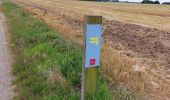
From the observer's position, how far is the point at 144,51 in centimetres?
1346

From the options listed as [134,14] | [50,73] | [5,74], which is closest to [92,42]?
[50,73]

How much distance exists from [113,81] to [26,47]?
481cm

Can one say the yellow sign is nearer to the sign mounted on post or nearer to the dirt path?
the sign mounted on post

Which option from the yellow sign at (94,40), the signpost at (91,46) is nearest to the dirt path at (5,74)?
the signpost at (91,46)

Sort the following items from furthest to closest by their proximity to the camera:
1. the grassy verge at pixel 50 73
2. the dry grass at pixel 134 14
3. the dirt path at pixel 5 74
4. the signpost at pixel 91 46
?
the dry grass at pixel 134 14
the dirt path at pixel 5 74
the grassy verge at pixel 50 73
the signpost at pixel 91 46

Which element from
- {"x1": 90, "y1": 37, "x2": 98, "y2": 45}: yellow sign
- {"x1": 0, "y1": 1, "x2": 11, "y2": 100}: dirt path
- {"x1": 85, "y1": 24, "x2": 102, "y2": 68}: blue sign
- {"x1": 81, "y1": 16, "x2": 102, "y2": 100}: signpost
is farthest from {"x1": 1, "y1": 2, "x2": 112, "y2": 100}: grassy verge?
{"x1": 90, "y1": 37, "x2": 98, "y2": 45}: yellow sign

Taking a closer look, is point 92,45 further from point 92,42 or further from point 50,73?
point 50,73

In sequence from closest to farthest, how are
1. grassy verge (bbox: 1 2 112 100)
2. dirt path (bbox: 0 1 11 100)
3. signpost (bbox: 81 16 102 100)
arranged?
signpost (bbox: 81 16 102 100)
grassy verge (bbox: 1 2 112 100)
dirt path (bbox: 0 1 11 100)

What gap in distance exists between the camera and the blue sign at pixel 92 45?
573 centimetres

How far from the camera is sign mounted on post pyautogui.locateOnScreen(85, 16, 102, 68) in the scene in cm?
572

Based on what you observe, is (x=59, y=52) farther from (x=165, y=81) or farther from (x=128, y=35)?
(x=128, y=35)

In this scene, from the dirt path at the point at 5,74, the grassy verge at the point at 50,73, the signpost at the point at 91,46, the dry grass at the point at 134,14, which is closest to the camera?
the signpost at the point at 91,46

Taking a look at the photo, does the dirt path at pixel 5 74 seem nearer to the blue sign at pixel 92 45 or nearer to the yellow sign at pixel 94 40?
the blue sign at pixel 92 45

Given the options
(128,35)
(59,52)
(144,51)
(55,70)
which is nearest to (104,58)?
(59,52)
